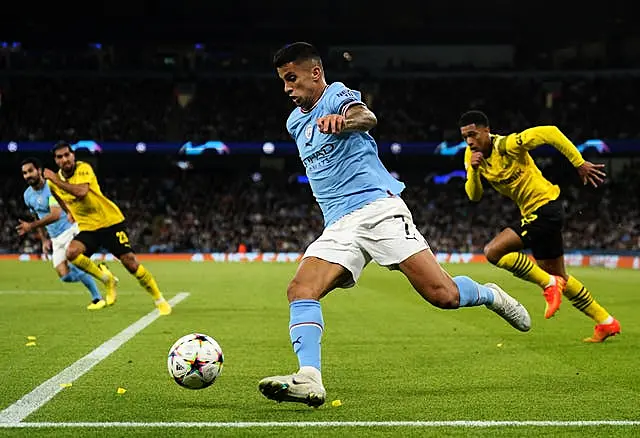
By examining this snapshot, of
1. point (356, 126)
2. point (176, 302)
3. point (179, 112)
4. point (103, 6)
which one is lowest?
point (176, 302)

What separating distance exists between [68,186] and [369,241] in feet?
22.0

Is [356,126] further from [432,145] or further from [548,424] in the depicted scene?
[432,145]

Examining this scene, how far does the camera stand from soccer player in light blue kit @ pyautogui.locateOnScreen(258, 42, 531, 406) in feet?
17.3

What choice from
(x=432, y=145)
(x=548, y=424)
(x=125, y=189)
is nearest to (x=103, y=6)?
(x=125, y=189)

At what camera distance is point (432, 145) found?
41.0 m

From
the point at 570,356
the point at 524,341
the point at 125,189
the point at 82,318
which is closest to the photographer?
the point at 570,356

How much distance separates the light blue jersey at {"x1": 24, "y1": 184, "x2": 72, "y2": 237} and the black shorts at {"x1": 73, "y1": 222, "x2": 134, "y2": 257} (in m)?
2.12

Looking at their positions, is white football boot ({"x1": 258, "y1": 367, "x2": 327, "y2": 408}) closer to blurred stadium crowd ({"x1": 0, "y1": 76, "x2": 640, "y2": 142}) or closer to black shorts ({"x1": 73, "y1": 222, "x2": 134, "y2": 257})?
black shorts ({"x1": 73, "y1": 222, "x2": 134, "y2": 257})

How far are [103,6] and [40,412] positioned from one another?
41.5 metres

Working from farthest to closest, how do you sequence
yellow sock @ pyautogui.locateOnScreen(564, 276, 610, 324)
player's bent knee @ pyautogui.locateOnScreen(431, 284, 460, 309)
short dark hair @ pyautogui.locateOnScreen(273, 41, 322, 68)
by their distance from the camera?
yellow sock @ pyautogui.locateOnScreen(564, 276, 610, 324) → player's bent knee @ pyautogui.locateOnScreen(431, 284, 460, 309) → short dark hair @ pyautogui.locateOnScreen(273, 41, 322, 68)

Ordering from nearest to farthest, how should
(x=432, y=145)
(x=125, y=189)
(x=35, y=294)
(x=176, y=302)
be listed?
(x=176, y=302)
(x=35, y=294)
(x=432, y=145)
(x=125, y=189)

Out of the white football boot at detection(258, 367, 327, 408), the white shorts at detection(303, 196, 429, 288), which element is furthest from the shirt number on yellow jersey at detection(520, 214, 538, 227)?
the white football boot at detection(258, 367, 327, 408)

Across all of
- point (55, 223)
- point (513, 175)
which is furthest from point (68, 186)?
point (513, 175)

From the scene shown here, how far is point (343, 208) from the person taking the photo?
560 cm
